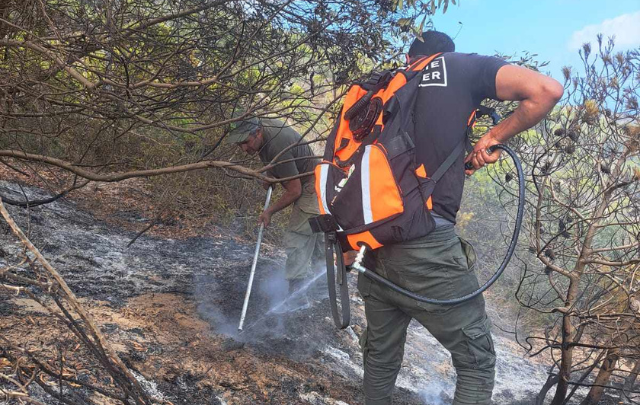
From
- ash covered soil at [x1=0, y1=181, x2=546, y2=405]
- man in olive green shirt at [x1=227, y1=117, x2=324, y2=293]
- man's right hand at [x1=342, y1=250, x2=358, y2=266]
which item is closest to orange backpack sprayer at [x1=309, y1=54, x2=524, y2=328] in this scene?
man's right hand at [x1=342, y1=250, x2=358, y2=266]

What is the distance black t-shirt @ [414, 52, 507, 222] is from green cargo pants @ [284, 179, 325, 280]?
8.47 ft

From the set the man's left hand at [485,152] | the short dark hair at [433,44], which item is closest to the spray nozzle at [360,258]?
the man's left hand at [485,152]

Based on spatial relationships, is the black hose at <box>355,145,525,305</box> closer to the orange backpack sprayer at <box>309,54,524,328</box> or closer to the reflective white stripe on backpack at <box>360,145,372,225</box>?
the orange backpack sprayer at <box>309,54,524,328</box>

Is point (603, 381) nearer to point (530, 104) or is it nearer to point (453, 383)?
point (453, 383)

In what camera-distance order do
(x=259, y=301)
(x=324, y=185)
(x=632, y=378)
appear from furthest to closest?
(x=259, y=301), (x=632, y=378), (x=324, y=185)

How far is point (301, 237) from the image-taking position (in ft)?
16.3

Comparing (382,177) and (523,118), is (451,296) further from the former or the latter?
(523,118)

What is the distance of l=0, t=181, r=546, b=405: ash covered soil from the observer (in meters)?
3.20

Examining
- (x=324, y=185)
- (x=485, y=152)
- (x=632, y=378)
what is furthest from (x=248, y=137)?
(x=632, y=378)

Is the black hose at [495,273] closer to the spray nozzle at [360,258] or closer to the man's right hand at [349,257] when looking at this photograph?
the spray nozzle at [360,258]

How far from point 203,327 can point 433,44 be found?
2.69 meters

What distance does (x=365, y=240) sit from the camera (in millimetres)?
2305

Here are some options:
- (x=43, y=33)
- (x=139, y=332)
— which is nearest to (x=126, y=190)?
(x=43, y=33)

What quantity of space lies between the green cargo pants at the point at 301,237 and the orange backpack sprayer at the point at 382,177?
2365 mm
